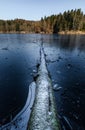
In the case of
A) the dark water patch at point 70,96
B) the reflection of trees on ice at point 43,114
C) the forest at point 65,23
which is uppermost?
the forest at point 65,23

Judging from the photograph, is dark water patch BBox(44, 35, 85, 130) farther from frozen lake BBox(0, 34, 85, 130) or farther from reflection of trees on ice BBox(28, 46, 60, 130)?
reflection of trees on ice BBox(28, 46, 60, 130)

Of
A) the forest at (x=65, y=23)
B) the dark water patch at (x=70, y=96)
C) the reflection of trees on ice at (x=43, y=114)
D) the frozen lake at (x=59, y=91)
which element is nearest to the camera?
the reflection of trees on ice at (x=43, y=114)

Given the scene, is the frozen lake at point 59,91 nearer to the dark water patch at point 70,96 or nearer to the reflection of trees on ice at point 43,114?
the dark water patch at point 70,96

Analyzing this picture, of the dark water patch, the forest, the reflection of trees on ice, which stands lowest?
the dark water patch

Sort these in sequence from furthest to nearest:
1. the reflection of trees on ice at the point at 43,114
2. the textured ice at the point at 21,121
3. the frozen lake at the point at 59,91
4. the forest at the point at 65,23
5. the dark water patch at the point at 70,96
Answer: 1. the forest at the point at 65,23
2. the frozen lake at the point at 59,91
3. the dark water patch at the point at 70,96
4. the textured ice at the point at 21,121
5. the reflection of trees on ice at the point at 43,114

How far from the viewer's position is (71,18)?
391 feet

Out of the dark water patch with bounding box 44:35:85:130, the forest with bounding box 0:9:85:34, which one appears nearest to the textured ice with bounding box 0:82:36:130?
the dark water patch with bounding box 44:35:85:130

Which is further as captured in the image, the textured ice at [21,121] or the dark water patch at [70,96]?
the dark water patch at [70,96]

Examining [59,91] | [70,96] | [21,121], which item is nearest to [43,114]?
[21,121]

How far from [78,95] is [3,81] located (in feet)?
24.1

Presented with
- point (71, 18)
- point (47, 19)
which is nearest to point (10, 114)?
point (71, 18)

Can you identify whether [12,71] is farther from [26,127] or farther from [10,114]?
[26,127]

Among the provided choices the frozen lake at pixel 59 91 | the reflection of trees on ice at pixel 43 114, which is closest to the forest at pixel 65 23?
the frozen lake at pixel 59 91

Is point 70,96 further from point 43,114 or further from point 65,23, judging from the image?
point 65,23
